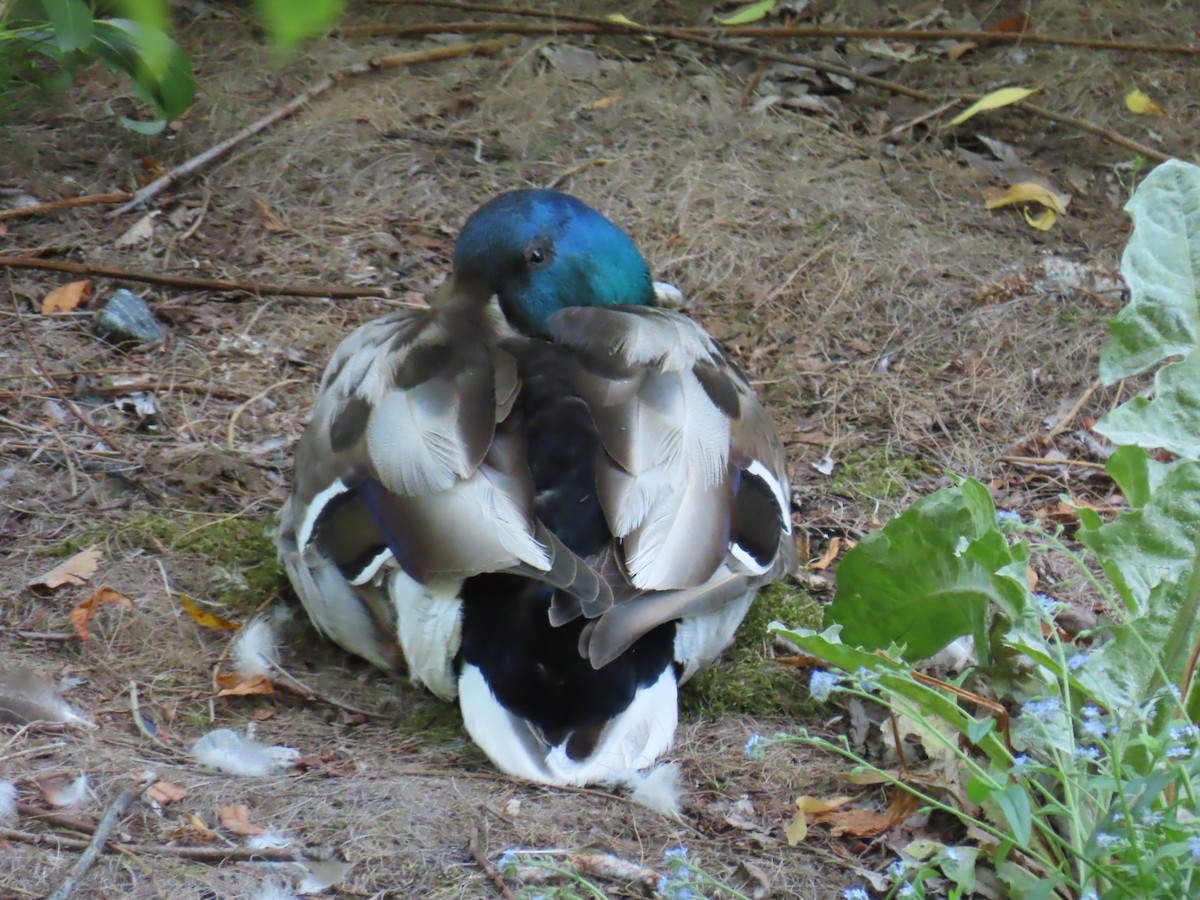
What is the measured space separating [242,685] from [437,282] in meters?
2.17

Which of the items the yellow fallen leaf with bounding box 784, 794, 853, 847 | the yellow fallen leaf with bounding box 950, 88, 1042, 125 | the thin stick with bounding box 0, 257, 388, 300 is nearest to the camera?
the yellow fallen leaf with bounding box 784, 794, 853, 847

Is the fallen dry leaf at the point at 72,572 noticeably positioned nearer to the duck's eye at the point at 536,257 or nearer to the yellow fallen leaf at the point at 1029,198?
the duck's eye at the point at 536,257

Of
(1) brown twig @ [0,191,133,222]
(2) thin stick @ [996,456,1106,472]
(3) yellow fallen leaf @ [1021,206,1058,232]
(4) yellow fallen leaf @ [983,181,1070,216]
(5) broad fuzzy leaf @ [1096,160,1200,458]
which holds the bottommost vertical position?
(2) thin stick @ [996,456,1106,472]

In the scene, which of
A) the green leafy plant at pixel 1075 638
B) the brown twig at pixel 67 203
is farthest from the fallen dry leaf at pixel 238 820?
the brown twig at pixel 67 203

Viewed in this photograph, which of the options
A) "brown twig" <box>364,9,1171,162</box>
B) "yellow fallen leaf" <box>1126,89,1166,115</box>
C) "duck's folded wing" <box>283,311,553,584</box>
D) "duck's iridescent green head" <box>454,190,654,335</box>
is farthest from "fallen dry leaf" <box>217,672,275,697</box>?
"yellow fallen leaf" <box>1126,89,1166,115</box>

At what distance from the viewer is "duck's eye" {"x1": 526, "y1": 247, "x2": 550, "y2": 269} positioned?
4.23m

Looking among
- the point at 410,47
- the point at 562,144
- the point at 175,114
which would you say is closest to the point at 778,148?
the point at 562,144

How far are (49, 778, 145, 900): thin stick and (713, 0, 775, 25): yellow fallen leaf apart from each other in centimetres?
429

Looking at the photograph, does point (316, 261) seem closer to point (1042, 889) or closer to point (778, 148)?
point (778, 148)

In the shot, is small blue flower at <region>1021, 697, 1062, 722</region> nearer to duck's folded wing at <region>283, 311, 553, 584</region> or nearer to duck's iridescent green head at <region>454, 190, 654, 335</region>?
duck's folded wing at <region>283, 311, 553, 584</region>

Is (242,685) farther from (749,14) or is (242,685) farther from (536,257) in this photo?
(749,14)

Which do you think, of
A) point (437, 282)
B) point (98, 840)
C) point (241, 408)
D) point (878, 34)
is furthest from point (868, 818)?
point (878, 34)

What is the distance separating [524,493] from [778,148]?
3.03 metres

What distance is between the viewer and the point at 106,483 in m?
4.07
